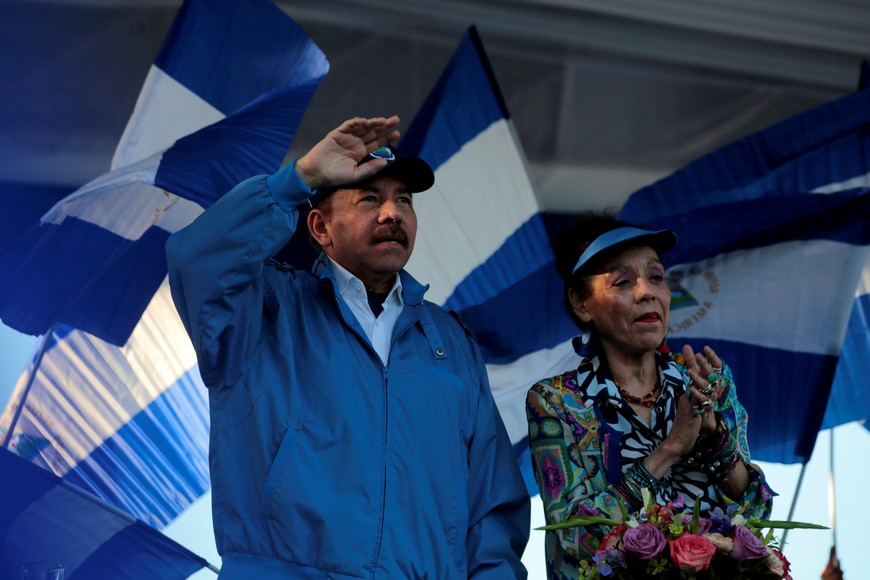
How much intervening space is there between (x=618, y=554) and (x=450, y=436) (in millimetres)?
386

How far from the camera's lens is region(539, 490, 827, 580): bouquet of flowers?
1.81 meters

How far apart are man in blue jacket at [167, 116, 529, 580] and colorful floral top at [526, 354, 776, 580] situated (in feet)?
0.32

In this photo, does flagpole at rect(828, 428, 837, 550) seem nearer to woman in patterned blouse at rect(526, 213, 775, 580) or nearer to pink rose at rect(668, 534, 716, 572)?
woman in patterned blouse at rect(526, 213, 775, 580)

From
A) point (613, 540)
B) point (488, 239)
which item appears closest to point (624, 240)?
point (613, 540)

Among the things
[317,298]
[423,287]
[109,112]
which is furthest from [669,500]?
[109,112]

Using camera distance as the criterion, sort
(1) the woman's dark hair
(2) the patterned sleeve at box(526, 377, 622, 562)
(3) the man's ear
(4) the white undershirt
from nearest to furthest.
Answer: (2) the patterned sleeve at box(526, 377, 622, 562)
(4) the white undershirt
(3) the man's ear
(1) the woman's dark hair

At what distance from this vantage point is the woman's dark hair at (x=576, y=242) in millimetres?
2410

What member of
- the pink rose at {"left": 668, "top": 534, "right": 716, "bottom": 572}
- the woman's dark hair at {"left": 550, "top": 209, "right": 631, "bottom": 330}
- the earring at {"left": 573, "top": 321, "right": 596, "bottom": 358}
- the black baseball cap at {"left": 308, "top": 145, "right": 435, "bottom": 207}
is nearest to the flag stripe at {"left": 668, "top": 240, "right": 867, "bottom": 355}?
the woman's dark hair at {"left": 550, "top": 209, "right": 631, "bottom": 330}

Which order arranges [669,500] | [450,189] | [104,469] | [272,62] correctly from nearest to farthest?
[669,500] → [104,469] → [272,62] → [450,189]

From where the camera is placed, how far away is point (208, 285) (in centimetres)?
190

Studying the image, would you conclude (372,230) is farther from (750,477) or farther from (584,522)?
(750,477)

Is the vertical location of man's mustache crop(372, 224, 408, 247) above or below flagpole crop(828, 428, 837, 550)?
below

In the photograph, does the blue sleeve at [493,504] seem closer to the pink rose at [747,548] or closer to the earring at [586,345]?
the earring at [586,345]

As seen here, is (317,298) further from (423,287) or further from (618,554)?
(618,554)
